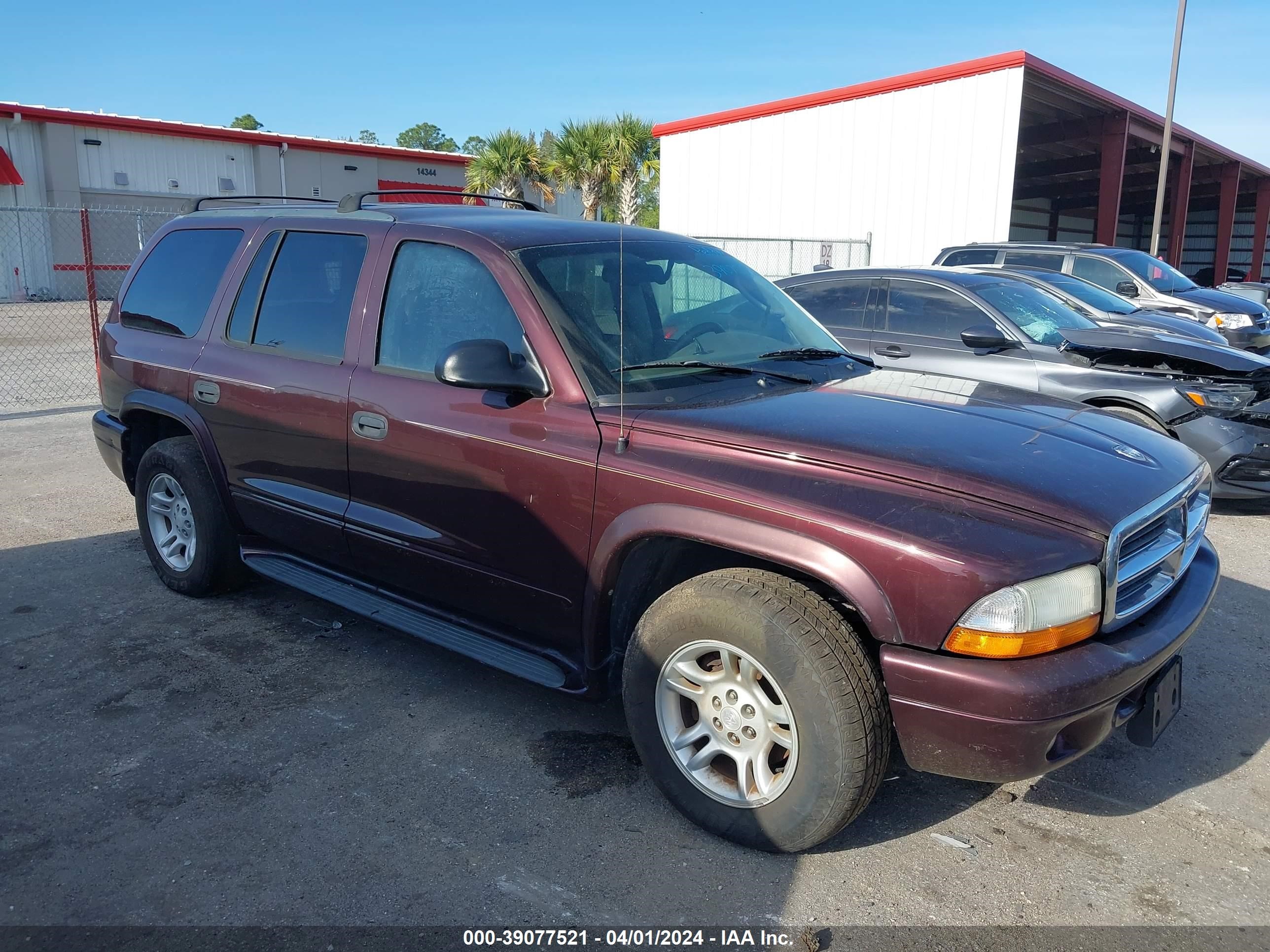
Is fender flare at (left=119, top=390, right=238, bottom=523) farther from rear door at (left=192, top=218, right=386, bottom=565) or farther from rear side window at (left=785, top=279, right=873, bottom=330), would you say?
rear side window at (left=785, top=279, right=873, bottom=330)

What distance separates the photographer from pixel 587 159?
3130 cm

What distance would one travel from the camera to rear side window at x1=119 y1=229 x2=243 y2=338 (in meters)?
4.58

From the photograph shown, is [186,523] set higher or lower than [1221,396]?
lower

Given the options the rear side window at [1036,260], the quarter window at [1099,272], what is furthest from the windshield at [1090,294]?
the rear side window at [1036,260]

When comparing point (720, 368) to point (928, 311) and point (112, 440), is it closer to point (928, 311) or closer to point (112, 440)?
point (112, 440)

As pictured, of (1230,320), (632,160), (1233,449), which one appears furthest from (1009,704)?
(632,160)

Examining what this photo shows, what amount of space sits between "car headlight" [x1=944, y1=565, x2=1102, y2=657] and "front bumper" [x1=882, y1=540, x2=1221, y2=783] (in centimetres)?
3

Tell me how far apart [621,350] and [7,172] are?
3264 cm

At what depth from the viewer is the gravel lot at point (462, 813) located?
264cm

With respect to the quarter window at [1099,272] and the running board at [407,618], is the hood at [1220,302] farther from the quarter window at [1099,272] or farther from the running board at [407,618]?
the running board at [407,618]

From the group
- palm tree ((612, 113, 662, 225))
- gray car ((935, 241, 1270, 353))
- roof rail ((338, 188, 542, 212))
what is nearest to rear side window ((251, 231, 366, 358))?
roof rail ((338, 188, 542, 212))

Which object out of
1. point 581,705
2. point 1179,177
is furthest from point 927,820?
point 1179,177

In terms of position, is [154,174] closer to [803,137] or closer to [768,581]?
[803,137]

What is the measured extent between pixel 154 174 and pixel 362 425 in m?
33.9
